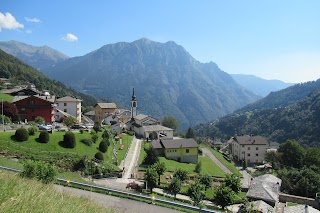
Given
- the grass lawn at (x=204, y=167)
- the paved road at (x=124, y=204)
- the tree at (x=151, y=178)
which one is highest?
the paved road at (x=124, y=204)

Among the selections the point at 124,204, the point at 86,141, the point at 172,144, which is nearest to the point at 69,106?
the point at 172,144

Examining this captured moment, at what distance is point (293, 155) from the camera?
74688 mm

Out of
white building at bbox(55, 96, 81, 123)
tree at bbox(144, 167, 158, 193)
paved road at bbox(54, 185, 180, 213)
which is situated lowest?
tree at bbox(144, 167, 158, 193)

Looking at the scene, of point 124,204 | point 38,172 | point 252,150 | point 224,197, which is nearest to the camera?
point 38,172

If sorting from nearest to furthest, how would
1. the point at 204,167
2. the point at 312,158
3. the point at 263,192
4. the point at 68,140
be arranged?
the point at 263,192
the point at 68,140
the point at 204,167
the point at 312,158

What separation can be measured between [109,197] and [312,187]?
3806 cm

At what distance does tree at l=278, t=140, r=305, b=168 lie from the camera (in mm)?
73625

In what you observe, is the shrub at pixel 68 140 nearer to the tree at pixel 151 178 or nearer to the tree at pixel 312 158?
the tree at pixel 151 178

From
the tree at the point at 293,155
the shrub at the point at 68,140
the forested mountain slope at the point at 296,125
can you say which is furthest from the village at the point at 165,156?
the forested mountain slope at the point at 296,125

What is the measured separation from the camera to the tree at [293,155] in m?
73.6

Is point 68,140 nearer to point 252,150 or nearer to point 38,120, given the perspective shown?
point 38,120

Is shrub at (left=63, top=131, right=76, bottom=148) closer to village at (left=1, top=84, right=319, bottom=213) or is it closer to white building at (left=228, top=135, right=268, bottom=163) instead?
village at (left=1, top=84, right=319, bottom=213)

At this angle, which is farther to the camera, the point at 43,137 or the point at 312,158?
the point at 312,158

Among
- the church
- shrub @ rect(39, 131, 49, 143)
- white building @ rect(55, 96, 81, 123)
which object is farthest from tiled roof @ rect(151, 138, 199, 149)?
white building @ rect(55, 96, 81, 123)
